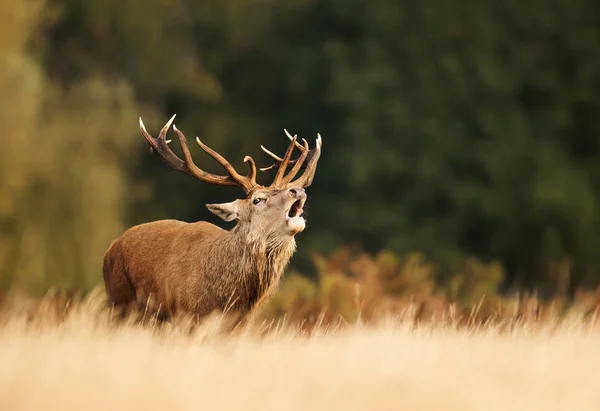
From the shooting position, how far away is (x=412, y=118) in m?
29.5

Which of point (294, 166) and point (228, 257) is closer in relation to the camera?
point (228, 257)

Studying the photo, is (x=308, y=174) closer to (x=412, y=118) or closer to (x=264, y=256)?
(x=264, y=256)

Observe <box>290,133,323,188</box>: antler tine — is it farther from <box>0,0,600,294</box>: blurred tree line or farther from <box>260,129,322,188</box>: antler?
<box>0,0,600,294</box>: blurred tree line

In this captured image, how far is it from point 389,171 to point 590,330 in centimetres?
2022

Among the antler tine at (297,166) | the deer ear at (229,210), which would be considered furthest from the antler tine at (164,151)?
the antler tine at (297,166)

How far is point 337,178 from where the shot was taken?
97.2ft

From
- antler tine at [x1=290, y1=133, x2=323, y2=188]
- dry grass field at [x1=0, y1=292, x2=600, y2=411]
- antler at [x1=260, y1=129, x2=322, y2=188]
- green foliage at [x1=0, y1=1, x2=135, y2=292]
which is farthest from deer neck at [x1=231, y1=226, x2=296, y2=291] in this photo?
green foliage at [x1=0, y1=1, x2=135, y2=292]

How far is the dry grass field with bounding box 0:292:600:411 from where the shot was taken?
5645 millimetres

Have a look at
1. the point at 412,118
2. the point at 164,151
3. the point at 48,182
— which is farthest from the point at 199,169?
the point at 412,118

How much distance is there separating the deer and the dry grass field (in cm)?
145

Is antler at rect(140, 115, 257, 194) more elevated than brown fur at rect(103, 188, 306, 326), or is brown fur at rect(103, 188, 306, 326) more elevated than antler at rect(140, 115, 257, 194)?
antler at rect(140, 115, 257, 194)

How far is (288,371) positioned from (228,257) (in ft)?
10.4

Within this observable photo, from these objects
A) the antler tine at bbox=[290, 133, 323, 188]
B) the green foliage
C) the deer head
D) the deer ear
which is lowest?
the green foliage

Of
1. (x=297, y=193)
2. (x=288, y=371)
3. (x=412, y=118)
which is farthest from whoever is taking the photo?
(x=412, y=118)
